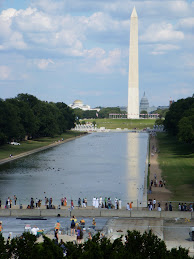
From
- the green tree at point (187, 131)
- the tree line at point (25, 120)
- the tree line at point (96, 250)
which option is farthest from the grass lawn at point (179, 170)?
the tree line at point (25, 120)

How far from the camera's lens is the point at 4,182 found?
5459 cm

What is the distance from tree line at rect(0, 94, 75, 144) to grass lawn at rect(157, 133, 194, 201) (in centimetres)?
2519

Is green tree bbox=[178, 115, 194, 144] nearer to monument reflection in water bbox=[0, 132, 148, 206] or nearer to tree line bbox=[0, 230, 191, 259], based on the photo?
monument reflection in water bbox=[0, 132, 148, 206]

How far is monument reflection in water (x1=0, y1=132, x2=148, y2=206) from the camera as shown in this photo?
47.9 m

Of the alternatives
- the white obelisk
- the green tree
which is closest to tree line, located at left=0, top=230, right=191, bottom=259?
the green tree

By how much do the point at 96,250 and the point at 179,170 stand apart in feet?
143

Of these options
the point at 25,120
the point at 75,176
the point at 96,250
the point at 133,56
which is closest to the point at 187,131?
the point at 75,176

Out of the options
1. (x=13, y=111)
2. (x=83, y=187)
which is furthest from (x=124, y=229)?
(x=13, y=111)

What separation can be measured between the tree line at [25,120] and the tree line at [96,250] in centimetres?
6880

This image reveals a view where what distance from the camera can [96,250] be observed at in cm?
1973

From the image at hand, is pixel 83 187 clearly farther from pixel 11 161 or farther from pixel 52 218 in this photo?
pixel 11 161

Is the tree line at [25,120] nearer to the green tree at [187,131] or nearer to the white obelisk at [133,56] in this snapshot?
the green tree at [187,131]

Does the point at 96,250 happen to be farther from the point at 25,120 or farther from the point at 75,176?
the point at 25,120

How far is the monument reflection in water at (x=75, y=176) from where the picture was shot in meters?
47.9
